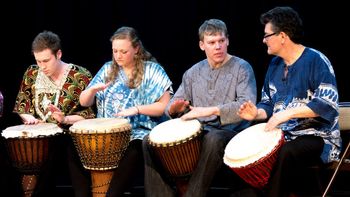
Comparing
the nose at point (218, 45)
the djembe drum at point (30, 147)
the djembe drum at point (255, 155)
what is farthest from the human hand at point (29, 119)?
the djembe drum at point (255, 155)

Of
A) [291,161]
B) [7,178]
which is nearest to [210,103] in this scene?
[291,161]

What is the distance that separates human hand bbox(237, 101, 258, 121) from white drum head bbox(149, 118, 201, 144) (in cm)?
32

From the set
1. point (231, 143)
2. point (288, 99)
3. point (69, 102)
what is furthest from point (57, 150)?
point (288, 99)

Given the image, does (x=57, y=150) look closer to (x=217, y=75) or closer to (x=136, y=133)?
(x=136, y=133)

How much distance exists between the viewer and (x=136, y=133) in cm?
477

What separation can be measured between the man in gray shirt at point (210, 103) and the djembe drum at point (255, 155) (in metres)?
0.25

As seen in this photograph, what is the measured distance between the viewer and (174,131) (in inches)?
167

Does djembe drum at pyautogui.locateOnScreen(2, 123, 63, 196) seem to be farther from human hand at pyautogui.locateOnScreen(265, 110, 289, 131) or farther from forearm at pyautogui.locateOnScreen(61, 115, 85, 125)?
human hand at pyautogui.locateOnScreen(265, 110, 289, 131)

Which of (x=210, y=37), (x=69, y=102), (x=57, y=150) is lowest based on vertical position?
(x=57, y=150)

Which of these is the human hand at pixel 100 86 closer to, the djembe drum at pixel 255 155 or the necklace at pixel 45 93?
the necklace at pixel 45 93

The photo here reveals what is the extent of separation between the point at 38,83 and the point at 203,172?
5.59ft

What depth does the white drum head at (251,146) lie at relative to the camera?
12.7ft

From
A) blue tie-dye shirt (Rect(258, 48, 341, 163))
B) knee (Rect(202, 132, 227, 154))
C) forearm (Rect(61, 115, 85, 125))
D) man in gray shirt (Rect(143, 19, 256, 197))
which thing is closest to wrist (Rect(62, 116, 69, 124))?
forearm (Rect(61, 115, 85, 125))

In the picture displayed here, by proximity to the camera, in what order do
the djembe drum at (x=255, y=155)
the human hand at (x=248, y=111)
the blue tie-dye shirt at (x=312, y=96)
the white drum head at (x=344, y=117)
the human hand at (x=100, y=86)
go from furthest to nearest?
the human hand at (x=100, y=86)
the white drum head at (x=344, y=117)
the human hand at (x=248, y=111)
the blue tie-dye shirt at (x=312, y=96)
the djembe drum at (x=255, y=155)
